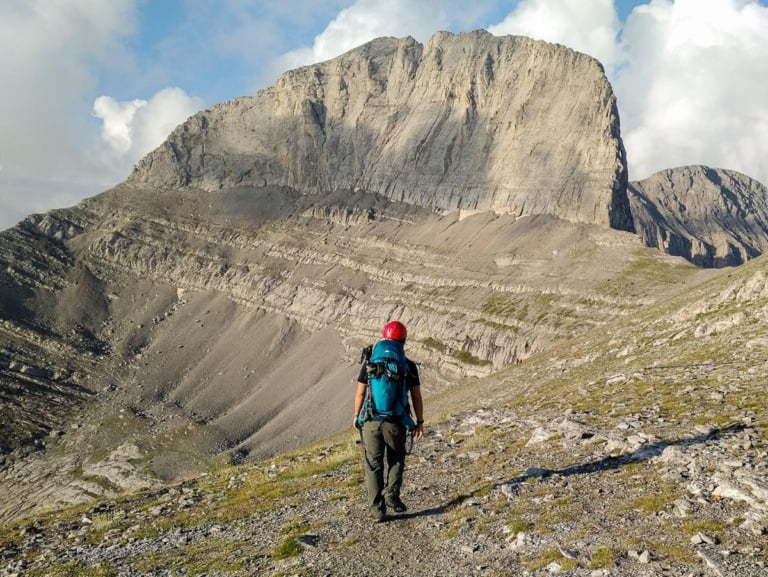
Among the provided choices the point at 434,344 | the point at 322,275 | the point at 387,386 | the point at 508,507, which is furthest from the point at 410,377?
the point at 322,275

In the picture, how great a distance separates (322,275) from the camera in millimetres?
154250

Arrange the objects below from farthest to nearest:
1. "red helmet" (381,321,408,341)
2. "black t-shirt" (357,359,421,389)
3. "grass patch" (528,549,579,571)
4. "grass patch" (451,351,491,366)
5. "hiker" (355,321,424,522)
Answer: "grass patch" (451,351,491,366), "red helmet" (381,321,408,341), "black t-shirt" (357,359,421,389), "hiker" (355,321,424,522), "grass patch" (528,549,579,571)

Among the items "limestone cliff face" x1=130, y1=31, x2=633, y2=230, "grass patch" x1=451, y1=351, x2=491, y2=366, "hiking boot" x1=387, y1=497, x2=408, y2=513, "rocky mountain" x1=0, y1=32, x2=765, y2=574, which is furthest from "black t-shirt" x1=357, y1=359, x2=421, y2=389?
"limestone cliff face" x1=130, y1=31, x2=633, y2=230

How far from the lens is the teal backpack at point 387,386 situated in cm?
1305

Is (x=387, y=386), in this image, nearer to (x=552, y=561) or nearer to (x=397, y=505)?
(x=397, y=505)

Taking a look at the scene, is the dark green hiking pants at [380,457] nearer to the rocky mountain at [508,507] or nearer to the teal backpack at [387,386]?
the teal backpack at [387,386]

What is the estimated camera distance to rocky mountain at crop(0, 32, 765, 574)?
102750mm

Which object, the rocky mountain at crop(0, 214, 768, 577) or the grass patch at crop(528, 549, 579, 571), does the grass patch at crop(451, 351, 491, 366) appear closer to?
the rocky mountain at crop(0, 214, 768, 577)

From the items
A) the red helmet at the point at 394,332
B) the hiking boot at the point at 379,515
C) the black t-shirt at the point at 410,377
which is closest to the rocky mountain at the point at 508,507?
the hiking boot at the point at 379,515

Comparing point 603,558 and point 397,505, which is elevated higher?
point 603,558

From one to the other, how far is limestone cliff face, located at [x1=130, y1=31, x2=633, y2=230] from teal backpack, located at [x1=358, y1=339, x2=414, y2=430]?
132358 mm

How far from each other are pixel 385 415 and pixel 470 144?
16658 centimetres

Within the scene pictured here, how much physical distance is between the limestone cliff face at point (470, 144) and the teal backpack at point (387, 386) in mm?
132358

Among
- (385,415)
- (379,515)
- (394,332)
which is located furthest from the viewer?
(394,332)
